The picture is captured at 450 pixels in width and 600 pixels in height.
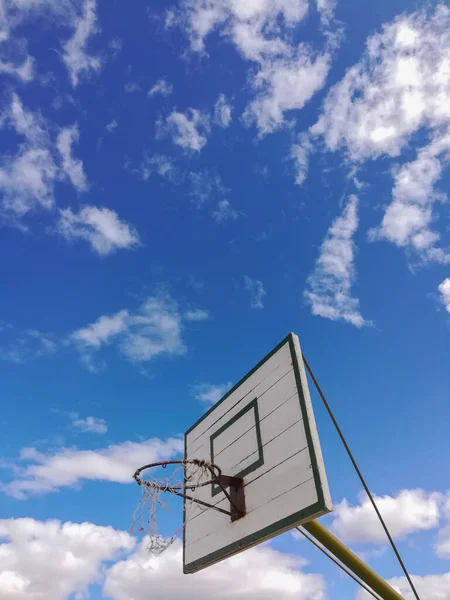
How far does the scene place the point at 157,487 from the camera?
6629mm

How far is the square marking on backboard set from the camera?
6.45 metres

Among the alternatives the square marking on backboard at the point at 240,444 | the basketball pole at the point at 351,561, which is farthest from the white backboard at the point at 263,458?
the basketball pole at the point at 351,561

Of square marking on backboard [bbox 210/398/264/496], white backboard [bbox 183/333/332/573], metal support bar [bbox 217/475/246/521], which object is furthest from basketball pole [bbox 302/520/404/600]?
square marking on backboard [bbox 210/398/264/496]

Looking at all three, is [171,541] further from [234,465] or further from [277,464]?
[277,464]

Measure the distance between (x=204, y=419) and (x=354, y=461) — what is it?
8.78 feet

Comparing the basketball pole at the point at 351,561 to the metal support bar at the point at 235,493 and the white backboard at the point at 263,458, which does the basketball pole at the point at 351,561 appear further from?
the metal support bar at the point at 235,493

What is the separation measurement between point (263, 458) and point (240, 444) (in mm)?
713

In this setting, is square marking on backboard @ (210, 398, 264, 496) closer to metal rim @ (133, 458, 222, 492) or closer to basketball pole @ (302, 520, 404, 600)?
metal rim @ (133, 458, 222, 492)

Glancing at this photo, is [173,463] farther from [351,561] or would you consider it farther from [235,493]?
[351,561]

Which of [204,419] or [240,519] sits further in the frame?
[204,419]

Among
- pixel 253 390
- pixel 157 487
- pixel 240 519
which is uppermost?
pixel 253 390

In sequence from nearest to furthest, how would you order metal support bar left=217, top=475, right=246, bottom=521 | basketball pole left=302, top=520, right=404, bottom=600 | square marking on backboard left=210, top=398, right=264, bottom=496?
basketball pole left=302, top=520, right=404, bottom=600
metal support bar left=217, top=475, right=246, bottom=521
square marking on backboard left=210, top=398, right=264, bottom=496

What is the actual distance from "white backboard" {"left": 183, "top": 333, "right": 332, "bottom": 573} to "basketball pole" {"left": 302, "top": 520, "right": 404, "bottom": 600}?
0.69 meters

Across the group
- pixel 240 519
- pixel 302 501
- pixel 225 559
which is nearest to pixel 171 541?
pixel 225 559
